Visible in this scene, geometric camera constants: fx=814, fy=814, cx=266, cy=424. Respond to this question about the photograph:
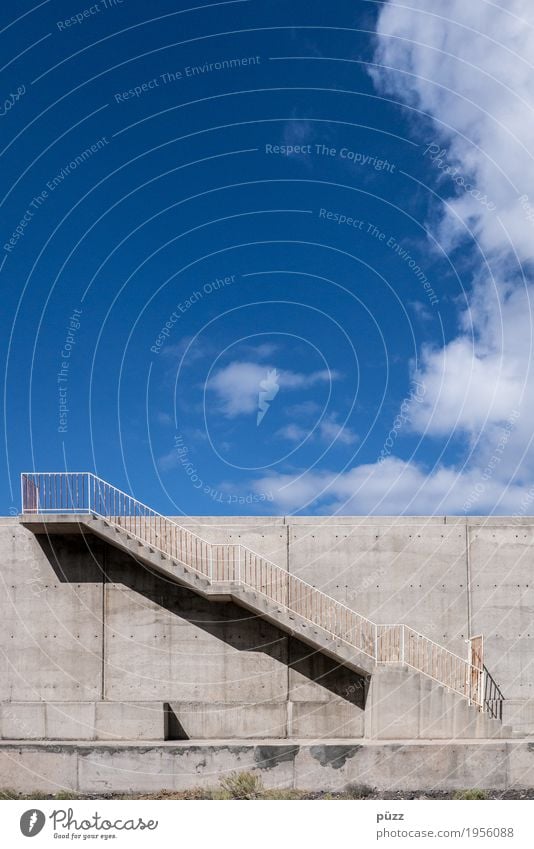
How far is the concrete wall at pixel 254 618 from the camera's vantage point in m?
21.8

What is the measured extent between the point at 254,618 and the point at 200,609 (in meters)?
1.50

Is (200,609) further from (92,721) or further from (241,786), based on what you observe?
(241,786)

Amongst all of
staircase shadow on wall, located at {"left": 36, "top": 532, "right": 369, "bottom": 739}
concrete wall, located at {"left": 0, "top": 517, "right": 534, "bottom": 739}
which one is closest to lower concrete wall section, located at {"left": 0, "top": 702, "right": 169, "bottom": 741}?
concrete wall, located at {"left": 0, "top": 517, "right": 534, "bottom": 739}

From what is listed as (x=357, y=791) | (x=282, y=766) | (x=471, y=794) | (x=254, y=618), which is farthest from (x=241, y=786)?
(x=471, y=794)

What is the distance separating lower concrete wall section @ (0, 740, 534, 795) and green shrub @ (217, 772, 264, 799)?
0.18 m

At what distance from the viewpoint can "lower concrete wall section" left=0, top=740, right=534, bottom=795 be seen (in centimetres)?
1905

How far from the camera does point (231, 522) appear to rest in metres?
22.4

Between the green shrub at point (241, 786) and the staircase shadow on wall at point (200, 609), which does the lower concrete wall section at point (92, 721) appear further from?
the staircase shadow on wall at point (200, 609)

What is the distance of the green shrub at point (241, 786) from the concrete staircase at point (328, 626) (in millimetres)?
3293

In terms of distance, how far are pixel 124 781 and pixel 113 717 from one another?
6.38ft

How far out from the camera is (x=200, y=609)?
2212 cm

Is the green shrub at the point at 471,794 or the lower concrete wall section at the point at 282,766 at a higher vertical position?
the lower concrete wall section at the point at 282,766

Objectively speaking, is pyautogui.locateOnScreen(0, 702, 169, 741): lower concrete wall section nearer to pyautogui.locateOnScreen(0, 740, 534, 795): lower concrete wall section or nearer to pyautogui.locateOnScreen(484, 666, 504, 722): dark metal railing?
pyautogui.locateOnScreen(0, 740, 534, 795): lower concrete wall section

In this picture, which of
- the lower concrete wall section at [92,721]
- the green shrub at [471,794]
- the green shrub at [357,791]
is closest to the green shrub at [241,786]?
the green shrub at [357,791]
